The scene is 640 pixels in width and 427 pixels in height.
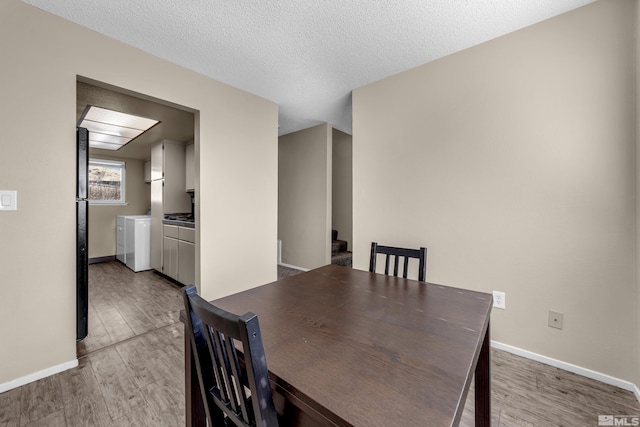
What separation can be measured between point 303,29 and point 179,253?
2995 mm

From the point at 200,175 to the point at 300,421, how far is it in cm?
238

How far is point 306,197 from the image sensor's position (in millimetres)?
4359

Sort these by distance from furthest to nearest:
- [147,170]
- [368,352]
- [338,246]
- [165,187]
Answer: [147,170], [338,246], [165,187], [368,352]

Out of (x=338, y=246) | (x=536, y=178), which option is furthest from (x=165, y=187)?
(x=536, y=178)

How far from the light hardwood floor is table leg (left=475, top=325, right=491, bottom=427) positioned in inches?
6.8

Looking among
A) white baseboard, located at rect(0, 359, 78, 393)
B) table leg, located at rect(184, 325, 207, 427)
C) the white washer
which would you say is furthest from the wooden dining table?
the white washer

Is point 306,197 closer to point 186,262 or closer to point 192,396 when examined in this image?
point 186,262

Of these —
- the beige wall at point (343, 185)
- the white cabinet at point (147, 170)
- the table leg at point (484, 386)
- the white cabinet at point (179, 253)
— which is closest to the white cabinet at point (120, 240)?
the white cabinet at point (147, 170)

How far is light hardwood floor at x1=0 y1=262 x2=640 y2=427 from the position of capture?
4.51 ft

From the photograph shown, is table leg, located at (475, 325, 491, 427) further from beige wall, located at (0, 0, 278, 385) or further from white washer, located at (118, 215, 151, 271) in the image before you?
white washer, located at (118, 215, 151, 271)

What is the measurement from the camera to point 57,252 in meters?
1.79

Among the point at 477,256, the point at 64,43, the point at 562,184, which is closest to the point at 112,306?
the point at 64,43

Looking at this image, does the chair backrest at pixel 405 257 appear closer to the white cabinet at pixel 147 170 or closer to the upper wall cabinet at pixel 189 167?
the upper wall cabinet at pixel 189 167

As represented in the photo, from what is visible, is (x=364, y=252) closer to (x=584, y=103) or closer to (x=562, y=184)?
(x=562, y=184)
